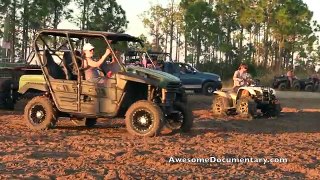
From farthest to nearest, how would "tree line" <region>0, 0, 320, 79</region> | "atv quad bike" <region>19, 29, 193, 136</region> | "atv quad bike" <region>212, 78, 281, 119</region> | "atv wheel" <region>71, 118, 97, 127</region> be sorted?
"tree line" <region>0, 0, 320, 79</region>
"atv quad bike" <region>212, 78, 281, 119</region>
"atv wheel" <region>71, 118, 97, 127</region>
"atv quad bike" <region>19, 29, 193, 136</region>

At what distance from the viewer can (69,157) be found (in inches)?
297

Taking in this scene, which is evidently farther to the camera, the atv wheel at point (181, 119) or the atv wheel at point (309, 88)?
the atv wheel at point (309, 88)

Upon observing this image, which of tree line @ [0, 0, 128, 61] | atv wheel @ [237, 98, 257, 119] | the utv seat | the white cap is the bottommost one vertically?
atv wheel @ [237, 98, 257, 119]

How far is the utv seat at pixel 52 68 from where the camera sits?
36.0ft

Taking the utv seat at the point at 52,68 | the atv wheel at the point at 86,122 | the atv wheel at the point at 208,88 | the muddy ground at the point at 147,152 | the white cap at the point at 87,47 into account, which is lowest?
the muddy ground at the point at 147,152

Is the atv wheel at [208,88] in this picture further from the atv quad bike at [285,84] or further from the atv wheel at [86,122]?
the atv wheel at [86,122]

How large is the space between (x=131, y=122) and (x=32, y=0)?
28996 millimetres

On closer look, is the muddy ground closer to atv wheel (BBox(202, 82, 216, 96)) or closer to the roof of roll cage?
the roof of roll cage

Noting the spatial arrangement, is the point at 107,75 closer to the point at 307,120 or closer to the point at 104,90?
the point at 104,90

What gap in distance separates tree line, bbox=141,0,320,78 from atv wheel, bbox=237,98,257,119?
34242 mm

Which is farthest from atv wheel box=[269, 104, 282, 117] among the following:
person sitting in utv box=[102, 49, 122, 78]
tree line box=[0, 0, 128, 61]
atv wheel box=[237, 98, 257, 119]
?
tree line box=[0, 0, 128, 61]

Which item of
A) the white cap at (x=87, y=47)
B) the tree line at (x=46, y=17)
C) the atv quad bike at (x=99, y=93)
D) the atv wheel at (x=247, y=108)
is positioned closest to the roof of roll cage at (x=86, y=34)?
the atv quad bike at (x=99, y=93)

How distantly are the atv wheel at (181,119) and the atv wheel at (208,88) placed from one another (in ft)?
56.9

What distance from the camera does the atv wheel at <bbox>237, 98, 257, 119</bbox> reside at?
50.7ft
